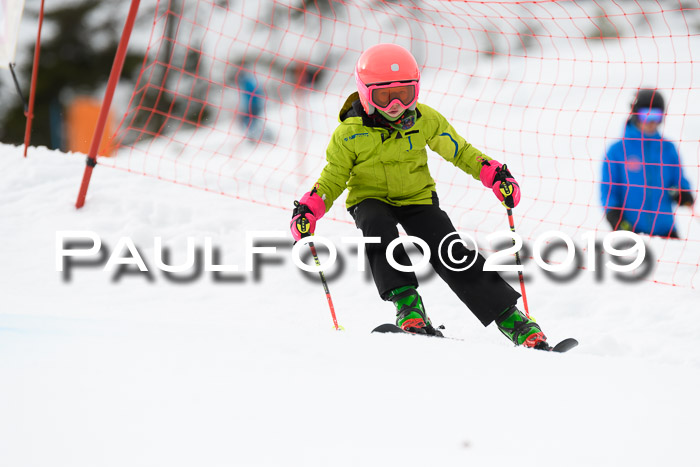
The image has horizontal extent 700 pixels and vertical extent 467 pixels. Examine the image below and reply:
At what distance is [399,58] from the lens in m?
2.94

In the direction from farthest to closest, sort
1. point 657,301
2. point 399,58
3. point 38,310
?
point 657,301, point 38,310, point 399,58

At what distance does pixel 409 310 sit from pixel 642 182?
307 cm

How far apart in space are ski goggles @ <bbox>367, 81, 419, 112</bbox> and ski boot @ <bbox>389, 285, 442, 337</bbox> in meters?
0.82

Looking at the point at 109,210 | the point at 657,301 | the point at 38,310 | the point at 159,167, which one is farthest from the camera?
the point at 159,167

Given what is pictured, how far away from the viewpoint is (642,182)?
510cm

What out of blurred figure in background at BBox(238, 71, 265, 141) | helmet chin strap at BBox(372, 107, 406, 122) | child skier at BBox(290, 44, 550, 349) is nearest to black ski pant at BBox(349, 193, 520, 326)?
child skier at BBox(290, 44, 550, 349)

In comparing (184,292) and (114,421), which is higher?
(184,292)

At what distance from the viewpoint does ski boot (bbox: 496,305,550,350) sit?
9.23ft

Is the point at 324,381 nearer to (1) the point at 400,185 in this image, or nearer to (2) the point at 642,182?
(1) the point at 400,185

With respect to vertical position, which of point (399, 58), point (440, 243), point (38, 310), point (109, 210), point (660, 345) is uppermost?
point (399, 58)

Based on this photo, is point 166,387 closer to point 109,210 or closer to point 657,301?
point 657,301

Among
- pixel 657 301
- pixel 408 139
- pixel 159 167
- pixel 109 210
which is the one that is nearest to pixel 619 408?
pixel 408 139

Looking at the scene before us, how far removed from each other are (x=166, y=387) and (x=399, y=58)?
1.86 m

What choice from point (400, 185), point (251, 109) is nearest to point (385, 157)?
point (400, 185)
